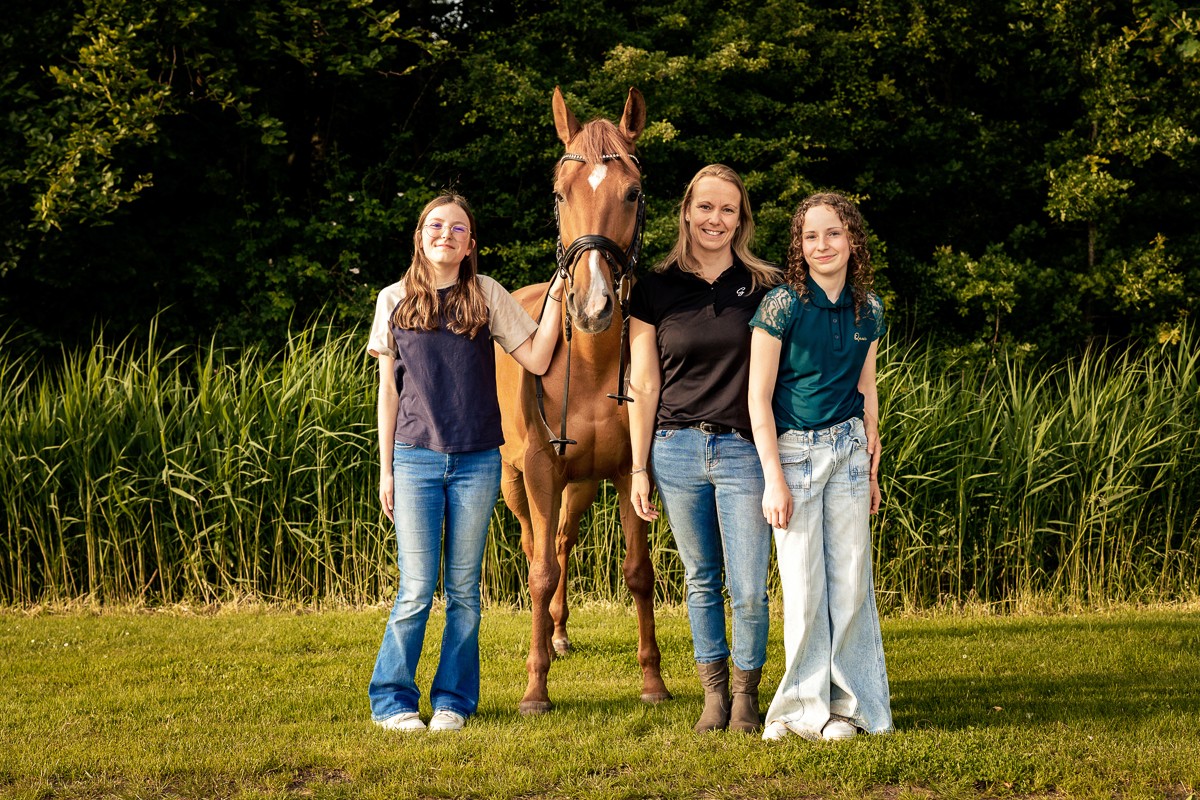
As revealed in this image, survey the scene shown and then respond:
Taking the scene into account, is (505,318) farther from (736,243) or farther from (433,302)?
(736,243)

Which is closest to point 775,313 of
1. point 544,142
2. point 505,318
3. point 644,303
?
point 644,303

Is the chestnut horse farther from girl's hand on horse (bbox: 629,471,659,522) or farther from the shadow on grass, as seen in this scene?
the shadow on grass

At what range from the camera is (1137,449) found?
768cm

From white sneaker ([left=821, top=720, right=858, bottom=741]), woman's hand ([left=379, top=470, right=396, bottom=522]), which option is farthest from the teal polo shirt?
woman's hand ([left=379, top=470, right=396, bottom=522])

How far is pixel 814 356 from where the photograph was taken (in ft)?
12.7

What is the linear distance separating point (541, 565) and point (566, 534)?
60.8 inches

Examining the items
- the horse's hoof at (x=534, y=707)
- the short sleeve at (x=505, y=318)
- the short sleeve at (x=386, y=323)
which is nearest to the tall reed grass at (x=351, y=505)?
the horse's hoof at (x=534, y=707)

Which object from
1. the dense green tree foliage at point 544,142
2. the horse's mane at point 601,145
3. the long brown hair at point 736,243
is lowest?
the long brown hair at point 736,243

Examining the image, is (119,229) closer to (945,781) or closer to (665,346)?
(665,346)

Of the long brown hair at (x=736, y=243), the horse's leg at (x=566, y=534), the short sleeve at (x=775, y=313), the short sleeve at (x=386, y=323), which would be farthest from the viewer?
the horse's leg at (x=566, y=534)

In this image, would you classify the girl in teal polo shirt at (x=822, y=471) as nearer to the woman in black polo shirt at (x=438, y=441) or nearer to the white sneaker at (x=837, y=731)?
the white sneaker at (x=837, y=731)

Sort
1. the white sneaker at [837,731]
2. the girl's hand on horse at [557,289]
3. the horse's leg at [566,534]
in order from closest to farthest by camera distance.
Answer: the white sneaker at [837,731] < the girl's hand on horse at [557,289] < the horse's leg at [566,534]

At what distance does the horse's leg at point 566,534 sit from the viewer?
19.3ft

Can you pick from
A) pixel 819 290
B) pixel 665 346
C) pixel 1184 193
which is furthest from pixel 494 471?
pixel 1184 193
